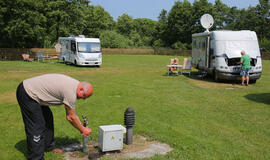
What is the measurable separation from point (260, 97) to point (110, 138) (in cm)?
840

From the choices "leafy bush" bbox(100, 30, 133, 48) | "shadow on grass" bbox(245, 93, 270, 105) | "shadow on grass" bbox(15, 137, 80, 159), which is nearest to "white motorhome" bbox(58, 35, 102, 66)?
"shadow on grass" bbox(245, 93, 270, 105)

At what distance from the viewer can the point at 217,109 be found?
8.98 m

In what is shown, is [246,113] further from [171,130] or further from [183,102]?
[171,130]

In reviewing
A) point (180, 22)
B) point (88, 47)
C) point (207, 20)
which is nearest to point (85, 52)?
point (88, 47)

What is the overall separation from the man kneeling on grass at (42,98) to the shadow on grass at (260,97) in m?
8.22

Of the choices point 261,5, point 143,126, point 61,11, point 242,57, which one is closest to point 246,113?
point 143,126

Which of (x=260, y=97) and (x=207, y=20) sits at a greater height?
(x=207, y=20)

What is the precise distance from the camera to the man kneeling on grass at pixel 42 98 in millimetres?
4117

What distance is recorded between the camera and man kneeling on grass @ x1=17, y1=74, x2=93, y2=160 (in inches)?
162

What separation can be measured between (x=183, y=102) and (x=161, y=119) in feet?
8.55

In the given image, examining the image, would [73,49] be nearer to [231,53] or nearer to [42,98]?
[231,53]

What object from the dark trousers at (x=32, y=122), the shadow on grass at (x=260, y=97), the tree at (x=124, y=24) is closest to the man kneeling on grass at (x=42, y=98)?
the dark trousers at (x=32, y=122)

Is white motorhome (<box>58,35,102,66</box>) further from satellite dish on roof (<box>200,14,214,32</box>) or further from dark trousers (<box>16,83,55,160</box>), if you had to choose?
dark trousers (<box>16,83,55,160</box>)

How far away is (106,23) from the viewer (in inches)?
3142
